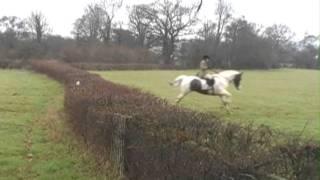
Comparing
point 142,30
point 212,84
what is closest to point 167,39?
point 142,30

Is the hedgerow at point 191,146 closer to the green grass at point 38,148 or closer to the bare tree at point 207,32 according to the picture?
the green grass at point 38,148

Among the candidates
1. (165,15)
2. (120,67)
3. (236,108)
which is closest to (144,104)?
(236,108)

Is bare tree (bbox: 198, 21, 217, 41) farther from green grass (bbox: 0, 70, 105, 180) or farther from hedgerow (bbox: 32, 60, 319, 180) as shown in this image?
hedgerow (bbox: 32, 60, 319, 180)

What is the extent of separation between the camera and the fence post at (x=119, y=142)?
9609 mm

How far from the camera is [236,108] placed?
24.6m

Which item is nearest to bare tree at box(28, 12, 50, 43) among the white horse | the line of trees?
the line of trees

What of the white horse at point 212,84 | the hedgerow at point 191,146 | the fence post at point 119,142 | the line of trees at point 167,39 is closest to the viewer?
the hedgerow at point 191,146

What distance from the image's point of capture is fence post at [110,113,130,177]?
31.5 feet

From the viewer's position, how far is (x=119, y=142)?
9.71 meters

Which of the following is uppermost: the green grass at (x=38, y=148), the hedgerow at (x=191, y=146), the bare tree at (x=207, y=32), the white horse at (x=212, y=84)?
the bare tree at (x=207, y=32)

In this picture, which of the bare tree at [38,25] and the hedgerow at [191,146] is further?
the bare tree at [38,25]

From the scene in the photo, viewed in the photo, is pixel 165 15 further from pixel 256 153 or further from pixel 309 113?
pixel 256 153

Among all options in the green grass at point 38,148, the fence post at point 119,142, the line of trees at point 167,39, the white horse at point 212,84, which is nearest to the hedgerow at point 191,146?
the fence post at point 119,142

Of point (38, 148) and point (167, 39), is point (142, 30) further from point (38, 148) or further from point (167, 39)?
point (38, 148)
